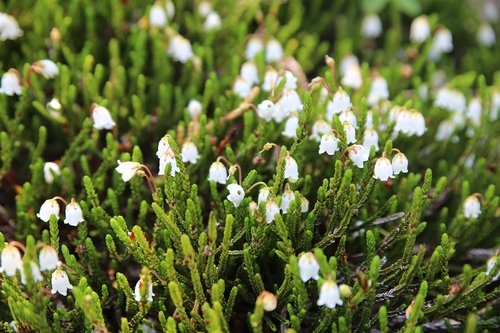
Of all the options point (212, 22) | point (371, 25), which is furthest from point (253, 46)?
point (371, 25)

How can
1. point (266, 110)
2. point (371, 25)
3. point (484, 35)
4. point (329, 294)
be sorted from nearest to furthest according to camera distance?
point (329, 294) < point (266, 110) < point (371, 25) < point (484, 35)

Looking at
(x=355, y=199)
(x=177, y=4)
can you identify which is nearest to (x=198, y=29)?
(x=177, y=4)

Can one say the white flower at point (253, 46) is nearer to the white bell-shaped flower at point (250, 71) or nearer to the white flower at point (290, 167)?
the white bell-shaped flower at point (250, 71)

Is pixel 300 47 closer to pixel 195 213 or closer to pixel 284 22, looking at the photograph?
pixel 284 22

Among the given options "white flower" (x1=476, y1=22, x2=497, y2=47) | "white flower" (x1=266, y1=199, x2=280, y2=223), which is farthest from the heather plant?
"white flower" (x1=476, y1=22, x2=497, y2=47)

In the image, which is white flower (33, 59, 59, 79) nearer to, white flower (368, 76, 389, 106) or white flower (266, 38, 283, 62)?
white flower (266, 38, 283, 62)

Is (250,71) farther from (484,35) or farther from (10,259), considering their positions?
(484,35)
